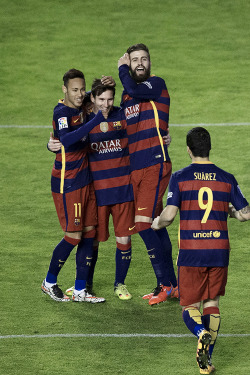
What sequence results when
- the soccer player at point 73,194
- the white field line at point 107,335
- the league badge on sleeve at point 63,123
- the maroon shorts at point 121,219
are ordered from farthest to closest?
the maroon shorts at point 121,219, the soccer player at point 73,194, the league badge on sleeve at point 63,123, the white field line at point 107,335

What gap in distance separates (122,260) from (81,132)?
143cm

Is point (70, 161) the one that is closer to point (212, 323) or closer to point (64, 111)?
point (64, 111)

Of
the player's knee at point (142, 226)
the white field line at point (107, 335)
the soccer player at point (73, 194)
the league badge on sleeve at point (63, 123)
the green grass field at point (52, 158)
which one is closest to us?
the green grass field at point (52, 158)

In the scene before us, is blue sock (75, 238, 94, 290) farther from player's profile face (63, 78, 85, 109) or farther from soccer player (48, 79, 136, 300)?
player's profile face (63, 78, 85, 109)

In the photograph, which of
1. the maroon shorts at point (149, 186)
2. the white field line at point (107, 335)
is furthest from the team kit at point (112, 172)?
the white field line at point (107, 335)

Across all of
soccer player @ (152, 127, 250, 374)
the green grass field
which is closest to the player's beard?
soccer player @ (152, 127, 250, 374)

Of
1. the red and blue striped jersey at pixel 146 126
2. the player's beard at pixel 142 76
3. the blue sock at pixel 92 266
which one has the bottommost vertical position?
the blue sock at pixel 92 266

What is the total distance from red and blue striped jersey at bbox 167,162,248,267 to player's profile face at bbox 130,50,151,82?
6.18 ft

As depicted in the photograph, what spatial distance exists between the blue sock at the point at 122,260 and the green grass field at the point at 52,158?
23cm

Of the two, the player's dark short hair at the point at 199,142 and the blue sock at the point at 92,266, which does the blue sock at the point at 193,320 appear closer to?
the player's dark short hair at the point at 199,142

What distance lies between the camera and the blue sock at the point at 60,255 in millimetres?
8734

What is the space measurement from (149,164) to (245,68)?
8.04m

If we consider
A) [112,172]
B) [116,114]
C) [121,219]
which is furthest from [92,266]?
[116,114]

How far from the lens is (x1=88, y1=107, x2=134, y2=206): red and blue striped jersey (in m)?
8.73
